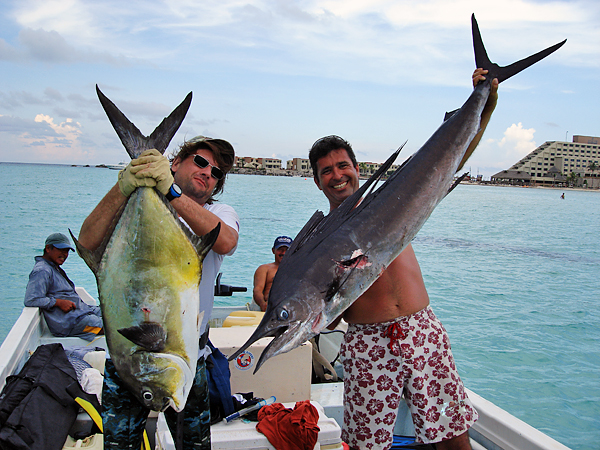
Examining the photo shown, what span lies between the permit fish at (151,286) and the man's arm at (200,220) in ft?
0.19

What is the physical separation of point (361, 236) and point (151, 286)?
0.80 m

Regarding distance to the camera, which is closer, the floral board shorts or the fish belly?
the fish belly

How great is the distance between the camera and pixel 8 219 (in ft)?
93.4

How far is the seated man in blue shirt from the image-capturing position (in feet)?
17.1

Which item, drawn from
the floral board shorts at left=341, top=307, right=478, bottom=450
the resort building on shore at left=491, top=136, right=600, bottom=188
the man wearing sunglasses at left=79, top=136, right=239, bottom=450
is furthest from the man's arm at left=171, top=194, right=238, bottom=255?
the resort building on shore at left=491, top=136, right=600, bottom=188

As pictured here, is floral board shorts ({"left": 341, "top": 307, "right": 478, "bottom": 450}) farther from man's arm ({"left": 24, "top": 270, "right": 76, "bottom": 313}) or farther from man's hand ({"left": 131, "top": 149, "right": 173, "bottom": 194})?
man's arm ({"left": 24, "top": 270, "right": 76, "bottom": 313})

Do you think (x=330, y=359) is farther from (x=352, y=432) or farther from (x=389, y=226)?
(x=389, y=226)

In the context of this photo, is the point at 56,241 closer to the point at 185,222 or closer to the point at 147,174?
the point at 185,222

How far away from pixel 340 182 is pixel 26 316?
170 inches

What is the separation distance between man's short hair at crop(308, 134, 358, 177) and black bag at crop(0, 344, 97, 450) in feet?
8.00

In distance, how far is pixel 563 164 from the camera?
427 feet

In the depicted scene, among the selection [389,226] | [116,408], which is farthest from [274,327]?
[116,408]

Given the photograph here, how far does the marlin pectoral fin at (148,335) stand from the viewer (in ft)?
4.99

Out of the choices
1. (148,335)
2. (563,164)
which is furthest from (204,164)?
(563,164)
